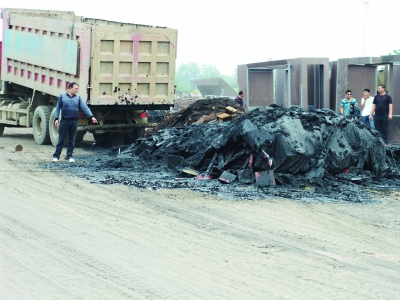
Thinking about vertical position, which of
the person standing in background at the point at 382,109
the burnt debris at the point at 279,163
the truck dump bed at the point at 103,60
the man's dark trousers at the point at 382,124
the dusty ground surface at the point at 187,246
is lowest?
the dusty ground surface at the point at 187,246

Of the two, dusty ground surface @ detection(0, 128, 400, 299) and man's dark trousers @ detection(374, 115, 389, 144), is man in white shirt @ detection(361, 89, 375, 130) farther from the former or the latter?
dusty ground surface @ detection(0, 128, 400, 299)

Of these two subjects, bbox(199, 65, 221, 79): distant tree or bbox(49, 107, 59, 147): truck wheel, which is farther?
bbox(199, 65, 221, 79): distant tree

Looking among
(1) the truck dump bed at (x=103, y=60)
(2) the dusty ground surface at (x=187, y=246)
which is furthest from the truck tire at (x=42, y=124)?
(2) the dusty ground surface at (x=187, y=246)

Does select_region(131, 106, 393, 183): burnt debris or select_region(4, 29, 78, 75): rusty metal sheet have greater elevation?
select_region(4, 29, 78, 75): rusty metal sheet

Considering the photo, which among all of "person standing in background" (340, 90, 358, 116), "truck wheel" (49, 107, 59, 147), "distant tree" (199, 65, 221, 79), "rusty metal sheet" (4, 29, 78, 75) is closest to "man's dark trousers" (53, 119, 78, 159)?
"rusty metal sheet" (4, 29, 78, 75)

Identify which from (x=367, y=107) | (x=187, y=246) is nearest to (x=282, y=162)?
(x=187, y=246)

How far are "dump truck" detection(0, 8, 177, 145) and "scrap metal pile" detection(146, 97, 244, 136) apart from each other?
1.60 metres

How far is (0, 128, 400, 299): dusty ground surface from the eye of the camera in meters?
6.27

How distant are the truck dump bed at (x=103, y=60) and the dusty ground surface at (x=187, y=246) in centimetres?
646

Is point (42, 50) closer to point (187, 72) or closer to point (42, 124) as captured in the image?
point (42, 124)

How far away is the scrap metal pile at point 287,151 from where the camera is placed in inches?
498

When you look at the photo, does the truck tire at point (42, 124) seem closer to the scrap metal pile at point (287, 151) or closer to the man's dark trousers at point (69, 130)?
the man's dark trousers at point (69, 130)

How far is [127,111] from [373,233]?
37.9 ft

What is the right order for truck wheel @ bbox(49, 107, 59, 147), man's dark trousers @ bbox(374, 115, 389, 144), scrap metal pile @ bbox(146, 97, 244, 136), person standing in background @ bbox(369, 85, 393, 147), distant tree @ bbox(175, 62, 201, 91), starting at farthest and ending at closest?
distant tree @ bbox(175, 62, 201, 91) → scrap metal pile @ bbox(146, 97, 244, 136) → truck wheel @ bbox(49, 107, 59, 147) → man's dark trousers @ bbox(374, 115, 389, 144) → person standing in background @ bbox(369, 85, 393, 147)
